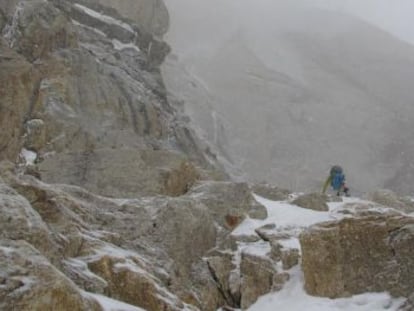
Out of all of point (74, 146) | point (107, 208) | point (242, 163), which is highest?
point (107, 208)

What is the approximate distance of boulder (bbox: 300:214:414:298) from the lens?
15758 millimetres

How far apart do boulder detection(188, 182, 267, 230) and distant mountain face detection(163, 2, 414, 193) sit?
1714 inches

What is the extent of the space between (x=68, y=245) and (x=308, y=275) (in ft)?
19.3

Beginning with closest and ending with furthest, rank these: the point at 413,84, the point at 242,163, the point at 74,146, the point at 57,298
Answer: the point at 57,298 < the point at 74,146 < the point at 242,163 < the point at 413,84

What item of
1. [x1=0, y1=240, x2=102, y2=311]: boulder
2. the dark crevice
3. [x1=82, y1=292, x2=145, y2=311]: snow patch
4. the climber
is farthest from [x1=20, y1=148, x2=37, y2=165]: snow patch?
[x1=0, y1=240, x2=102, y2=311]: boulder

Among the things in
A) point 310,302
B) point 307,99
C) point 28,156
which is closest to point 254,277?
point 310,302

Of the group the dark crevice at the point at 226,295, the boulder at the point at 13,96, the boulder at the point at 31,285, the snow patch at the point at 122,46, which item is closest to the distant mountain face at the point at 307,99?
the snow patch at the point at 122,46

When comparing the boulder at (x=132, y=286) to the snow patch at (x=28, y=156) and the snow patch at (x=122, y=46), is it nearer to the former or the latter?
the snow patch at (x=28, y=156)

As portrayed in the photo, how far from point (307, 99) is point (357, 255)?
69.3 m

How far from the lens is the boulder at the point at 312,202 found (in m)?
23.7

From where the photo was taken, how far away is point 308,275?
16359mm

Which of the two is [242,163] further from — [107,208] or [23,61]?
[107,208]

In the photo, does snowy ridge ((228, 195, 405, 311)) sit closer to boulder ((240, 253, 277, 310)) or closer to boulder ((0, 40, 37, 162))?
boulder ((240, 253, 277, 310))

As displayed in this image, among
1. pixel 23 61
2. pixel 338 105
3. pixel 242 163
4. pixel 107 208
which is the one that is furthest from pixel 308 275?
pixel 338 105
